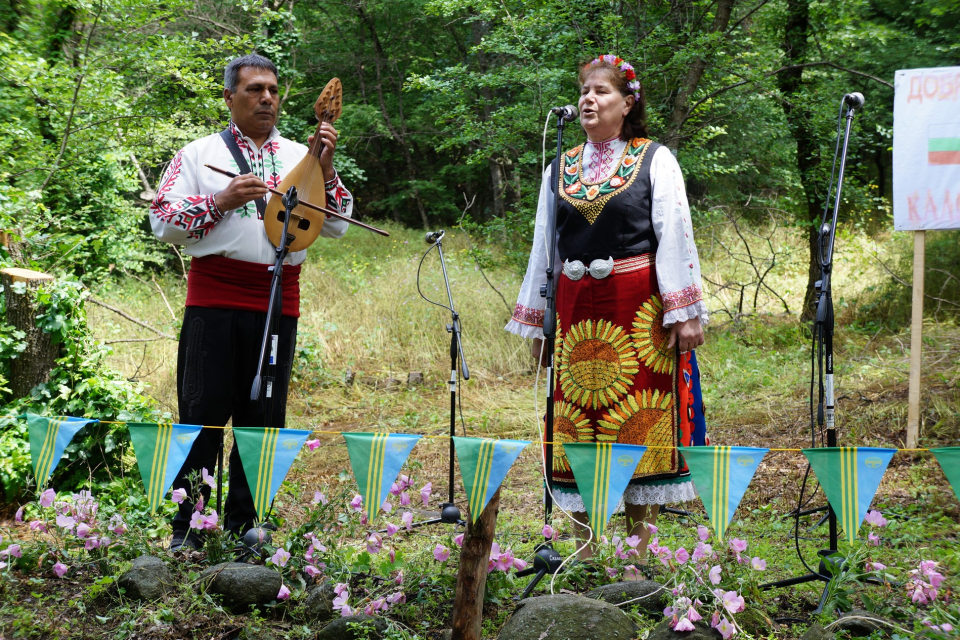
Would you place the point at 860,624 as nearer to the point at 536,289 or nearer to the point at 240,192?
the point at 536,289

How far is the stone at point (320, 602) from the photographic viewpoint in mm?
2539

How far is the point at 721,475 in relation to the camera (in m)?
2.33

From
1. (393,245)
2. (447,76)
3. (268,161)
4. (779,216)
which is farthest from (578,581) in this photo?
(393,245)

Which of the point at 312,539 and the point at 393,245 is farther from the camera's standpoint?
the point at 393,245

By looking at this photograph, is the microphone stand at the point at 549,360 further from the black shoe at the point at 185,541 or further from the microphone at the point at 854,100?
the black shoe at the point at 185,541

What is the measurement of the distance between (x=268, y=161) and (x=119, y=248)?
24.3 feet

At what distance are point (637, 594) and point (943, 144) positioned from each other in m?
3.29

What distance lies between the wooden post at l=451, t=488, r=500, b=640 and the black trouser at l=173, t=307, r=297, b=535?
1.06 m

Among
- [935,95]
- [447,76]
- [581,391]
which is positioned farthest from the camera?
[447,76]

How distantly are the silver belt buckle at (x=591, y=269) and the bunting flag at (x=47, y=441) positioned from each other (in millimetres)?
1796

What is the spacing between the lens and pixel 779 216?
31.4ft

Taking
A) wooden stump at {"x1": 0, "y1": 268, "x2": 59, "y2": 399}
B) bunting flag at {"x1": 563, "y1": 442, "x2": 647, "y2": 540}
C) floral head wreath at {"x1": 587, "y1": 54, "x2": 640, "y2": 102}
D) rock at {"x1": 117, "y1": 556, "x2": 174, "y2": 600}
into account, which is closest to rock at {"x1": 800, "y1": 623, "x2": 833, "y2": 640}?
bunting flag at {"x1": 563, "y1": 442, "x2": 647, "y2": 540}

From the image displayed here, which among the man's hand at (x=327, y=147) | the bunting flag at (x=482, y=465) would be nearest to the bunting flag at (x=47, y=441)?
the man's hand at (x=327, y=147)

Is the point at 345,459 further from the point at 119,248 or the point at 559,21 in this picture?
the point at 119,248
